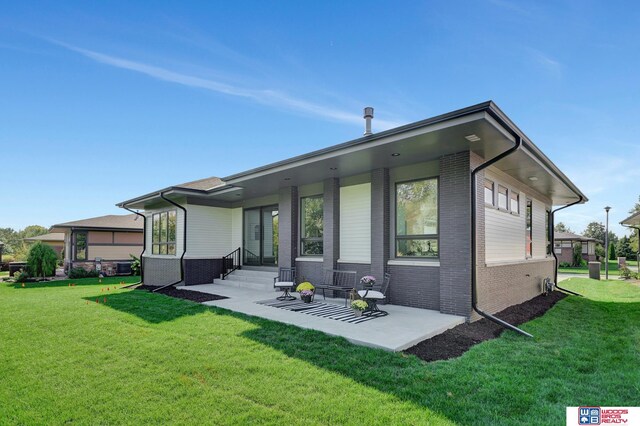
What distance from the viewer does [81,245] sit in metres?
20.3

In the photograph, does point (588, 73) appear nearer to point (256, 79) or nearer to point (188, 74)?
point (256, 79)

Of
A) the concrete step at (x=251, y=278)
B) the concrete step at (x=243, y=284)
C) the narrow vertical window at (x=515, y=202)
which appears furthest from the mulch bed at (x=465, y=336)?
the concrete step at (x=251, y=278)

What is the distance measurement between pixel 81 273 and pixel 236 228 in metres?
11.0

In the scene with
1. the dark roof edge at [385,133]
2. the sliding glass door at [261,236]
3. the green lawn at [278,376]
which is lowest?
the green lawn at [278,376]

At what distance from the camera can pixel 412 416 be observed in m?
3.02

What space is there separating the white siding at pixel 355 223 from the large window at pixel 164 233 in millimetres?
7190

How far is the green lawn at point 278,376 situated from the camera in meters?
3.11

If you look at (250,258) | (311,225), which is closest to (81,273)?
(250,258)

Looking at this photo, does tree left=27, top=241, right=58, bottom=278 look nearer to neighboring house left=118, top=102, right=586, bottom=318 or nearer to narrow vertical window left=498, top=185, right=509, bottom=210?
neighboring house left=118, top=102, right=586, bottom=318

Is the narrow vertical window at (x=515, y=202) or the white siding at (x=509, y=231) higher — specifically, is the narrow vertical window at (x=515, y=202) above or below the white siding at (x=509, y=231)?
above

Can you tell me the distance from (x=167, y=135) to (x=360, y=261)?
11580 millimetres

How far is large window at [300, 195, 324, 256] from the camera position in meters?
9.91

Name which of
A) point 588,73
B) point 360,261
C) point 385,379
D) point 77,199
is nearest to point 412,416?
point 385,379

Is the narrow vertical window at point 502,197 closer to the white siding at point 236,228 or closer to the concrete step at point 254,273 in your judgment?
the concrete step at point 254,273
